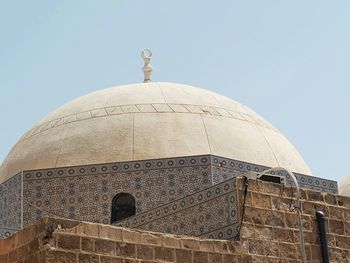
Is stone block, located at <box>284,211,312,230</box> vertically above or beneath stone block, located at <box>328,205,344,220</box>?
beneath

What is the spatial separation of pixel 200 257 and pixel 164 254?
37 cm

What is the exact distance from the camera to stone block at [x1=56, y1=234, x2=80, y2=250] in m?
5.60

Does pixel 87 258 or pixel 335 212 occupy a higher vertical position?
pixel 335 212

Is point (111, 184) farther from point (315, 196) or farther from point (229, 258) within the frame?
point (229, 258)

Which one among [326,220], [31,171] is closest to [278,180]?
[326,220]

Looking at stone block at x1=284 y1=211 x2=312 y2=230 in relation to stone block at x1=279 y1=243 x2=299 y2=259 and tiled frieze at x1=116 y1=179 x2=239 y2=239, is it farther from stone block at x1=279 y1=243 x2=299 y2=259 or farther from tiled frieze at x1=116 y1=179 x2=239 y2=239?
tiled frieze at x1=116 y1=179 x2=239 y2=239

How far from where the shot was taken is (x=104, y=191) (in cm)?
1033

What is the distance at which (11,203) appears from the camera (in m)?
10.8

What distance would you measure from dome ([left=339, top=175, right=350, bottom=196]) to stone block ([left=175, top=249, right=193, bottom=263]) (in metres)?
8.97

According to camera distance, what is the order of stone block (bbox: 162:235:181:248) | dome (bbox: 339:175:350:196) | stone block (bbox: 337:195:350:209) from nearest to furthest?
stone block (bbox: 162:235:181:248) → stone block (bbox: 337:195:350:209) → dome (bbox: 339:175:350:196)

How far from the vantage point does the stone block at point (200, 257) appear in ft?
21.0

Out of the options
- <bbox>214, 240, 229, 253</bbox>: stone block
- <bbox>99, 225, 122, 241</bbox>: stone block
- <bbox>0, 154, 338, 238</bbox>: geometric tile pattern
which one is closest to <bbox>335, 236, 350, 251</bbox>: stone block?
<bbox>214, 240, 229, 253</bbox>: stone block

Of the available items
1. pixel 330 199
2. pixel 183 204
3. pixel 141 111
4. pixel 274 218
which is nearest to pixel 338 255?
pixel 330 199

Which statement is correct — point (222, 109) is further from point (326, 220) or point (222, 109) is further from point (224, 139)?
point (326, 220)
